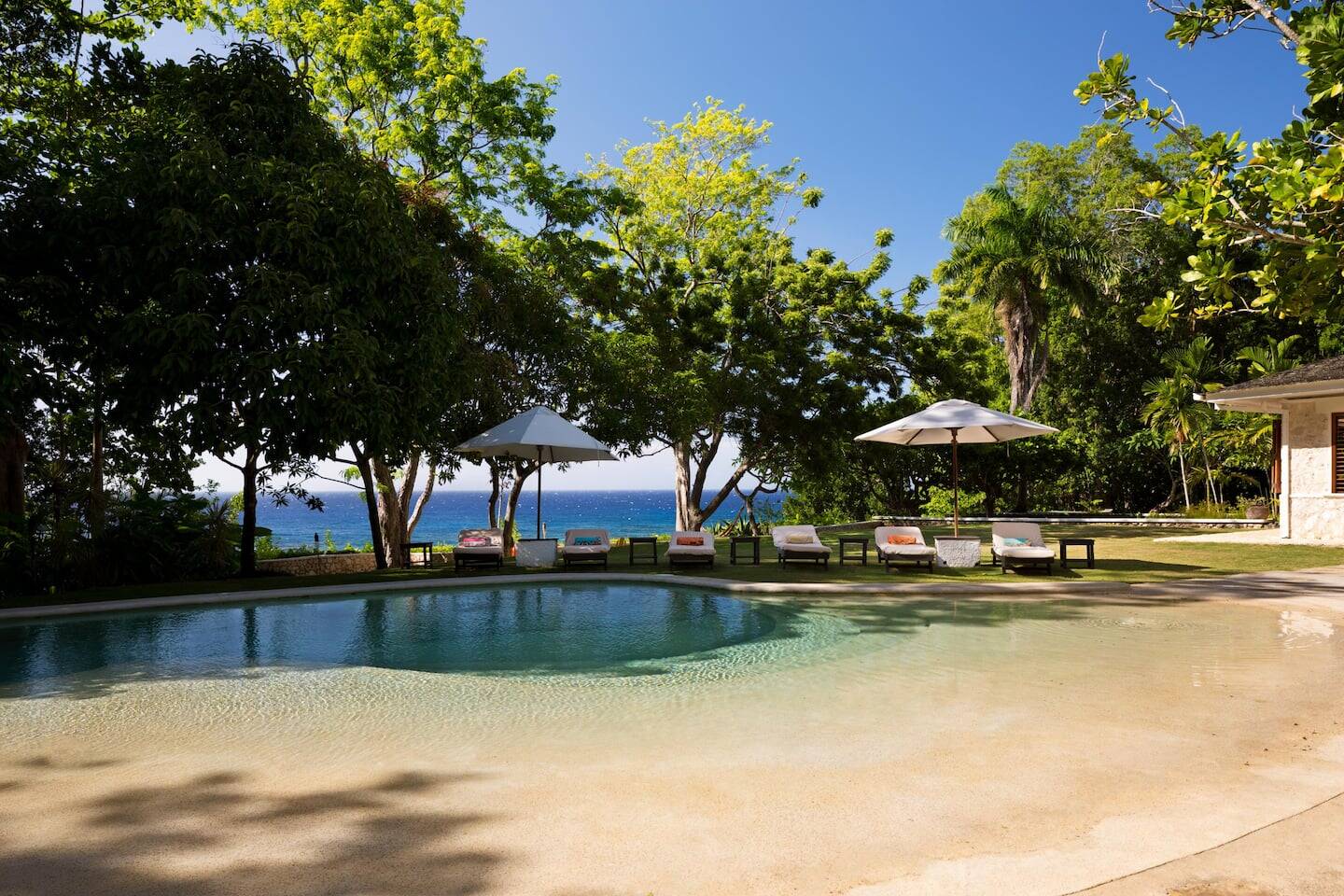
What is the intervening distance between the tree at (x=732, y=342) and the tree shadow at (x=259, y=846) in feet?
47.0

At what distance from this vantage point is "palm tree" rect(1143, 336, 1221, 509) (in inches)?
926

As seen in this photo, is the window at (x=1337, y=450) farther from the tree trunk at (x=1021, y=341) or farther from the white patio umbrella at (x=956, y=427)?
the tree trunk at (x=1021, y=341)

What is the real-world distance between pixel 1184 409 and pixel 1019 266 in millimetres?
7834

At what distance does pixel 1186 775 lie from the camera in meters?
4.46

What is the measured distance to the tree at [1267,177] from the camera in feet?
13.2

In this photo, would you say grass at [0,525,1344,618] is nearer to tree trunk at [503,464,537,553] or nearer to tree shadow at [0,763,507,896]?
tree trunk at [503,464,537,553]

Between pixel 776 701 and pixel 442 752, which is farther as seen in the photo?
pixel 776 701

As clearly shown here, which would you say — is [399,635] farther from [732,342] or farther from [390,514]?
[732,342]

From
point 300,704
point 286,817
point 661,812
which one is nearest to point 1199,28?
point 661,812

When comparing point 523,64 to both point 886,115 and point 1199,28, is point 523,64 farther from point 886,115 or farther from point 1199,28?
point 1199,28

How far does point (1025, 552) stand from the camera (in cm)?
1299

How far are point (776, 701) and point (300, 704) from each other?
3.95m

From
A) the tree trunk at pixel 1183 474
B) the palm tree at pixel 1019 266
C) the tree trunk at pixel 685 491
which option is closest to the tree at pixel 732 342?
the tree trunk at pixel 685 491

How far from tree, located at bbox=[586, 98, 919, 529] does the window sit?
10.1m
